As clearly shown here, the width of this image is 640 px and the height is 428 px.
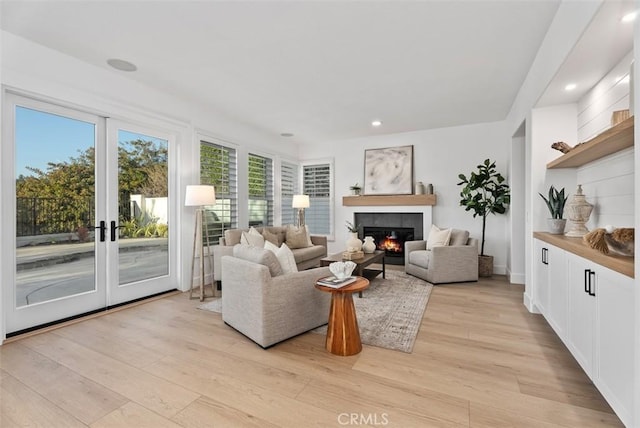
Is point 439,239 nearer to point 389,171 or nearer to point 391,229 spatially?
point 391,229

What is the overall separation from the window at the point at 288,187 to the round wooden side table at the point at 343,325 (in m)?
4.20

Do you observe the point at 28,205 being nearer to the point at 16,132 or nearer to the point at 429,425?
the point at 16,132

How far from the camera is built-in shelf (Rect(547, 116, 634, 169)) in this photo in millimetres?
1725

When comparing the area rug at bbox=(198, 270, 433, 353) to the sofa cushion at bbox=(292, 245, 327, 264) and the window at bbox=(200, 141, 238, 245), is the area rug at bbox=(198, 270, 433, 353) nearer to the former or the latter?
the sofa cushion at bbox=(292, 245, 327, 264)

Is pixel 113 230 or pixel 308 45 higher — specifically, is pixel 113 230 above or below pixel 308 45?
below

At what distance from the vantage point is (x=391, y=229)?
245 inches

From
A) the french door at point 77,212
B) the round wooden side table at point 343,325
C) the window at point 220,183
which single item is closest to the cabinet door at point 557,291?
the round wooden side table at point 343,325

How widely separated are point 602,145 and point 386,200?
3.97m

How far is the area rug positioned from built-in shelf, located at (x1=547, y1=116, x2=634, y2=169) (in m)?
1.97

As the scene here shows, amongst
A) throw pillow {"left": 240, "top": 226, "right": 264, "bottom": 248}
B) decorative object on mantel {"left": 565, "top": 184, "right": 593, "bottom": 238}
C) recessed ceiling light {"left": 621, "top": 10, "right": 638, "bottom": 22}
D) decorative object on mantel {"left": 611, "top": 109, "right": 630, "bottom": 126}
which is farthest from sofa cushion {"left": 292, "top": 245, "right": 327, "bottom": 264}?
recessed ceiling light {"left": 621, "top": 10, "right": 638, "bottom": 22}

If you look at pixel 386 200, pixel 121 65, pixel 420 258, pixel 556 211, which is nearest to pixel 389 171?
pixel 386 200

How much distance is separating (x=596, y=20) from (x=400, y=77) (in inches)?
75.8

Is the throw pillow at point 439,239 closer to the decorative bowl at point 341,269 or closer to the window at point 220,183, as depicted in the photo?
the decorative bowl at point 341,269

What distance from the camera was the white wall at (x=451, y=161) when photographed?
5312 millimetres
